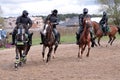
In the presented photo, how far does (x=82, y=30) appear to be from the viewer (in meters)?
20.5

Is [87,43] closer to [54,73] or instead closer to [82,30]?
[82,30]

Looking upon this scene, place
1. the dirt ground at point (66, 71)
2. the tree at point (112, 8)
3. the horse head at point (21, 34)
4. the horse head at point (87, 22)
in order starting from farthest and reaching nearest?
1. the tree at point (112, 8)
2. the horse head at point (87, 22)
3. the horse head at point (21, 34)
4. the dirt ground at point (66, 71)

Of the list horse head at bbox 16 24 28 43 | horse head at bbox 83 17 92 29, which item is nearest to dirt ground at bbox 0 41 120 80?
horse head at bbox 16 24 28 43

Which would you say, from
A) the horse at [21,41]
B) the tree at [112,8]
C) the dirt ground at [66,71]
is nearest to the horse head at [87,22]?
the dirt ground at [66,71]

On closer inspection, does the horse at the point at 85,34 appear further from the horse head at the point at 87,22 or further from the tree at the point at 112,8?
the tree at the point at 112,8

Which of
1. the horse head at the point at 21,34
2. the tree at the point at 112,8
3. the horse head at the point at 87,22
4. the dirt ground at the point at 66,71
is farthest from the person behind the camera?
the tree at the point at 112,8

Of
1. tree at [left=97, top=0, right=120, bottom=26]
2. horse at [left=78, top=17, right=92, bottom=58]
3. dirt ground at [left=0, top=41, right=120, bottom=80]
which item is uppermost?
horse at [left=78, top=17, right=92, bottom=58]

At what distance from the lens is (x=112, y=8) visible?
276 ft

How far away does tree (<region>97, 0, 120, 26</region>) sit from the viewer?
274 feet

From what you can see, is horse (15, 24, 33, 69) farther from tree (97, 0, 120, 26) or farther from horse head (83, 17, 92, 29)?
tree (97, 0, 120, 26)

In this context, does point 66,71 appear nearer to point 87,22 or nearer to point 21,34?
point 21,34

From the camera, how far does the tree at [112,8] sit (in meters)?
83.4

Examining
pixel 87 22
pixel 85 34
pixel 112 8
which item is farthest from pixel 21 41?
pixel 112 8

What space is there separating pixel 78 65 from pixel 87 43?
337 centimetres
